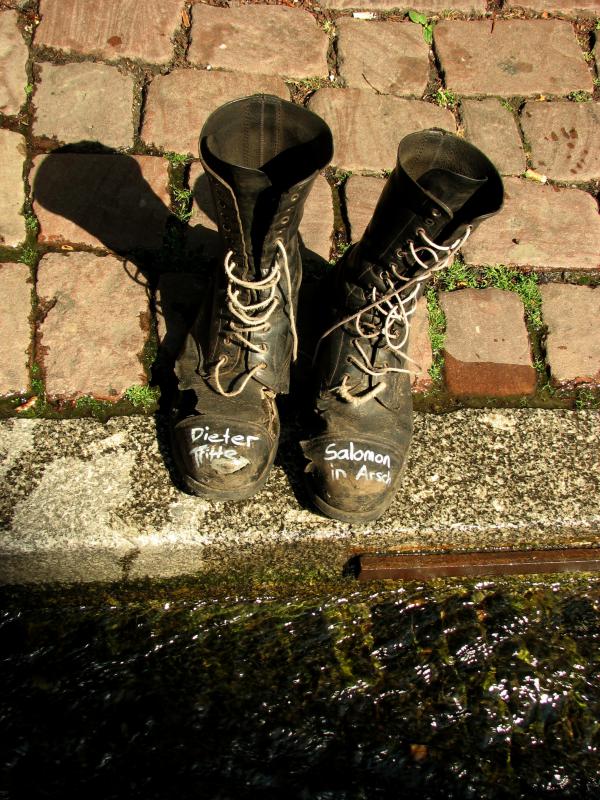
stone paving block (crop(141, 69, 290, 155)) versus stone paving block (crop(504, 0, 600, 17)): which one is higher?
stone paving block (crop(504, 0, 600, 17))

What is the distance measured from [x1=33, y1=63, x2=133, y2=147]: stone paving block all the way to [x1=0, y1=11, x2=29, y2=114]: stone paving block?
63 mm

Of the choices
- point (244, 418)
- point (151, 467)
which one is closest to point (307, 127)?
point (244, 418)

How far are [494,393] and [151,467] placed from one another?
1023mm

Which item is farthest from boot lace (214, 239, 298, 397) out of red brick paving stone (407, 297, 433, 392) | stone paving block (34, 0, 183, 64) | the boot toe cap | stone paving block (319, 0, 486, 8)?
stone paving block (319, 0, 486, 8)

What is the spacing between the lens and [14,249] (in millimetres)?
2279

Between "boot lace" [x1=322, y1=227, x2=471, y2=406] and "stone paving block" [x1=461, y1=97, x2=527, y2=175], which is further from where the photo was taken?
"stone paving block" [x1=461, y1=97, x2=527, y2=175]

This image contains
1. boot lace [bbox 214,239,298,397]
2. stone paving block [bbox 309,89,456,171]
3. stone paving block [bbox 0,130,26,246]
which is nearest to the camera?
boot lace [bbox 214,239,298,397]

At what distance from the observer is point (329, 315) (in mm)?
2027

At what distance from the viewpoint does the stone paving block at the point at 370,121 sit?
260 cm

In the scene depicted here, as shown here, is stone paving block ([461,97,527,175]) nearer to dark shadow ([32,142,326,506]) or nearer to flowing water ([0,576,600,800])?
dark shadow ([32,142,326,506])

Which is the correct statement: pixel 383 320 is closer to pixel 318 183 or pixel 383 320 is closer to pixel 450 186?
pixel 450 186

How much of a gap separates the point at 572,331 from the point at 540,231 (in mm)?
400

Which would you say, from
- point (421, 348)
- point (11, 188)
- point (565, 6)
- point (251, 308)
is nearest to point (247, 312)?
point (251, 308)

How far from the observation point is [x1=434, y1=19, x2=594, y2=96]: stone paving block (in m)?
2.85
